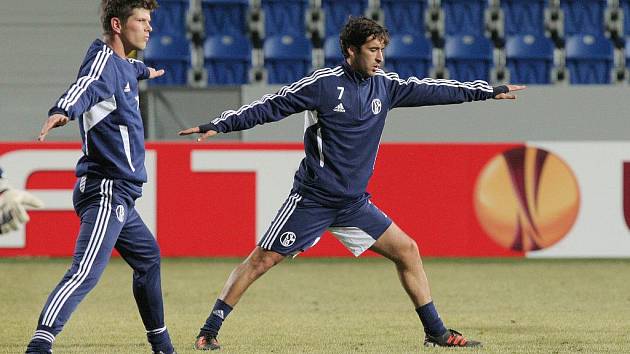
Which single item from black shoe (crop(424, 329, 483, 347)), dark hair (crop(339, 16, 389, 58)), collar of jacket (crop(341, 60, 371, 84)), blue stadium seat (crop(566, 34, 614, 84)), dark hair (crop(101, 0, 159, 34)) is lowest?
black shoe (crop(424, 329, 483, 347))

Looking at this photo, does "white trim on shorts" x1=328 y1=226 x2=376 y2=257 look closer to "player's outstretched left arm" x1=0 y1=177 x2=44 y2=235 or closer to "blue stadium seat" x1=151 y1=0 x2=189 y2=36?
"player's outstretched left arm" x1=0 y1=177 x2=44 y2=235

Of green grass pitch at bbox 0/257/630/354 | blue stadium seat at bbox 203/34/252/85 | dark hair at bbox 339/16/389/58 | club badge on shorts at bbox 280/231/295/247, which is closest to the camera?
dark hair at bbox 339/16/389/58

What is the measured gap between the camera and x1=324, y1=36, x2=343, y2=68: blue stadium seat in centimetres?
1636

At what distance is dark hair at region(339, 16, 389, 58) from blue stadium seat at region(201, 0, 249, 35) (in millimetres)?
10417

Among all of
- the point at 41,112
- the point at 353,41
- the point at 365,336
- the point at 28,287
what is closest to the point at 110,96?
the point at 353,41

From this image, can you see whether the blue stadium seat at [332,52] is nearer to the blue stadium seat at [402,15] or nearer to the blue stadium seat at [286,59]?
the blue stadium seat at [286,59]

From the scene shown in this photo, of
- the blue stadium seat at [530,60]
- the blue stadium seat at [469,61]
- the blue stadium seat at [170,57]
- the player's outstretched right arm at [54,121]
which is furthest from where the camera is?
the blue stadium seat at [530,60]

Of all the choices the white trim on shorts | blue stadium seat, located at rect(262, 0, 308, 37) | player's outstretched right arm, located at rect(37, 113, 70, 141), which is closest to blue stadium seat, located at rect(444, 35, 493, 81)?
blue stadium seat, located at rect(262, 0, 308, 37)

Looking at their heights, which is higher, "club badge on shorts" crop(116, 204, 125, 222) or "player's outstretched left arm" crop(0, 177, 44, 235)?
"player's outstretched left arm" crop(0, 177, 44, 235)

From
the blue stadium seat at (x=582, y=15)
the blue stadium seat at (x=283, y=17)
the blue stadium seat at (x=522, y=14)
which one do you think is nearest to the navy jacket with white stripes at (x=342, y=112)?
the blue stadium seat at (x=283, y=17)

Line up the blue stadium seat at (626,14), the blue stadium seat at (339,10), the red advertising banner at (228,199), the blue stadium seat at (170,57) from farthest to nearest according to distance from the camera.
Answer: the blue stadium seat at (626,14) < the blue stadium seat at (339,10) < the blue stadium seat at (170,57) < the red advertising banner at (228,199)

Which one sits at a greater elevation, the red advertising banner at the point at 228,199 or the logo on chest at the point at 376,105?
the logo on chest at the point at 376,105

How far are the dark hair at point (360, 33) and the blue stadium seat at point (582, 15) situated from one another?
11190 millimetres

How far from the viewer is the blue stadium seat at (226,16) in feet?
Answer: 56.0
